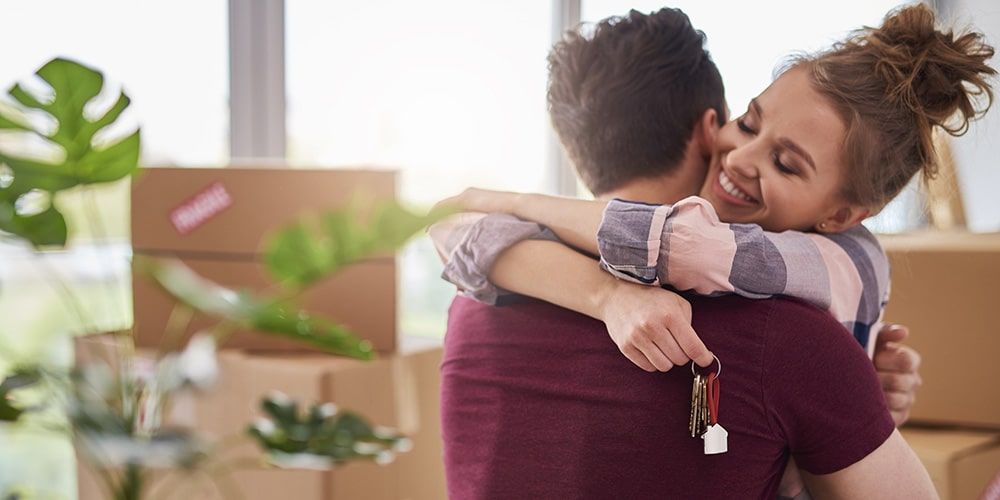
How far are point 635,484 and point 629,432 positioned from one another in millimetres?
56

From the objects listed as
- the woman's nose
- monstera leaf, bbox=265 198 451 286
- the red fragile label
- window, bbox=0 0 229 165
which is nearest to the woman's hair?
the woman's nose

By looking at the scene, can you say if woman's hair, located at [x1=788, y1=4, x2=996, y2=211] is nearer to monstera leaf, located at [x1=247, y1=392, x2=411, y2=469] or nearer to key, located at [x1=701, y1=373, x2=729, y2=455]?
key, located at [x1=701, y1=373, x2=729, y2=455]

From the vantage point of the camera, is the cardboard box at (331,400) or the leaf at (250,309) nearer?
the leaf at (250,309)

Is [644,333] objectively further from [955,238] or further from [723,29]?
[723,29]

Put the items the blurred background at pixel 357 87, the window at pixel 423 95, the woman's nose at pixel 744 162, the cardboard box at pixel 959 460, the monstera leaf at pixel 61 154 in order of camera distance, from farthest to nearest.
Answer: the window at pixel 423 95 < the blurred background at pixel 357 87 < the cardboard box at pixel 959 460 < the woman's nose at pixel 744 162 < the monstera leaf at pixel 61 154

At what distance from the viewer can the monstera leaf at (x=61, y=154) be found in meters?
0.70

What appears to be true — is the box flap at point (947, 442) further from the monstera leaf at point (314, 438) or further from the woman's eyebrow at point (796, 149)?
the monstera leaf at point (314, 438)

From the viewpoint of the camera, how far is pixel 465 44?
3.03m

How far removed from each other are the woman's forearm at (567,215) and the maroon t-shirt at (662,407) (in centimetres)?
8

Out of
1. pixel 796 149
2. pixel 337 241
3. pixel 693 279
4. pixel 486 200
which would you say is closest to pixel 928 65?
pixel 796 149

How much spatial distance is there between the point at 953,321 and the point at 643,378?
4.23 ft

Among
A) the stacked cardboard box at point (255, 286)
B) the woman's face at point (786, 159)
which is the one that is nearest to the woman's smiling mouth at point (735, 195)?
the woman's face at point (786, 159)

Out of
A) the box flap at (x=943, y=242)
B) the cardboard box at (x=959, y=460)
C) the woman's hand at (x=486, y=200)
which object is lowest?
the cardboard box at (x=959, y=460)

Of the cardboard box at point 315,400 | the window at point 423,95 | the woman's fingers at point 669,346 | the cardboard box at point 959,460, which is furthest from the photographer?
the window at point 423,95
